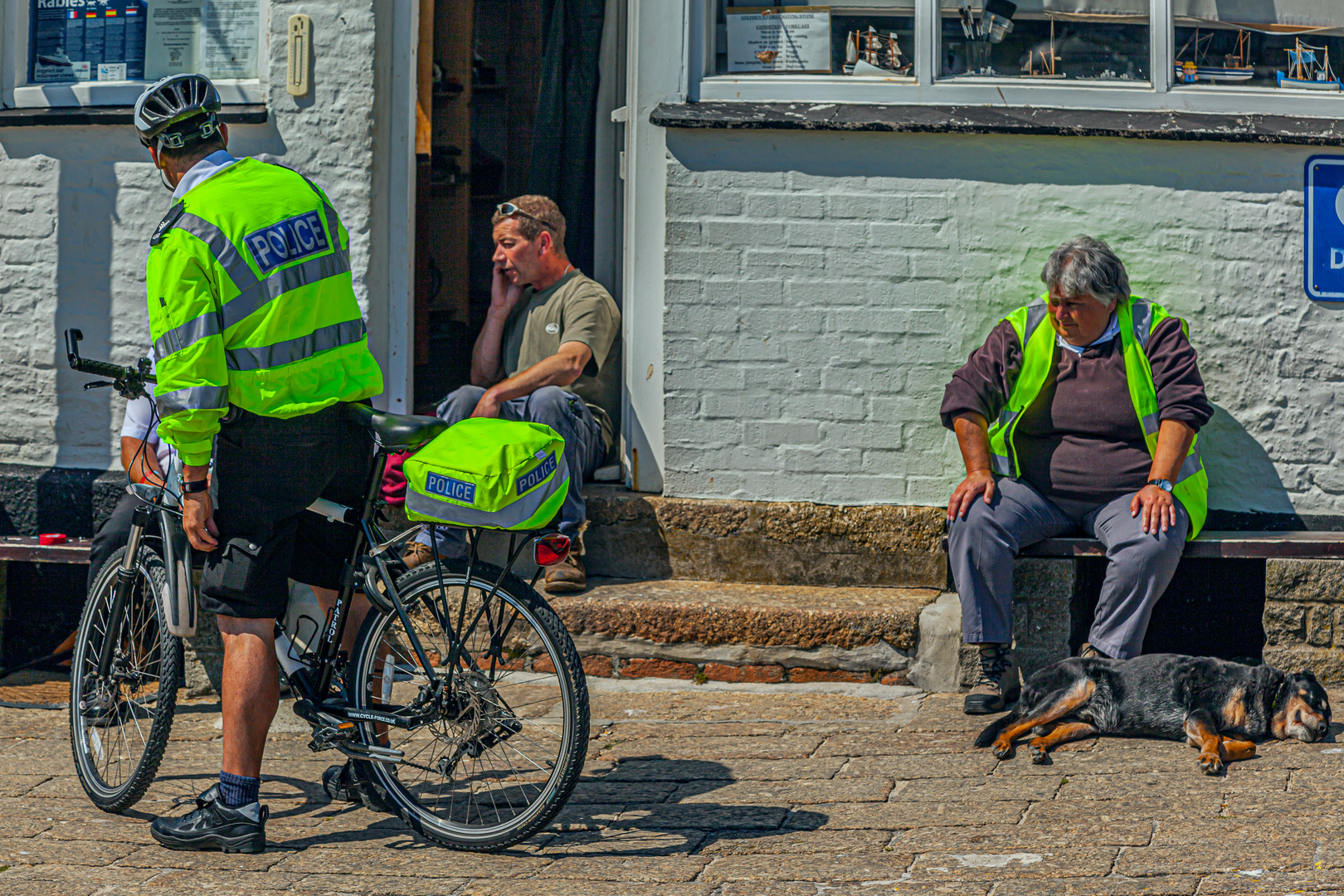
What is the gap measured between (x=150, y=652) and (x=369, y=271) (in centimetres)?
218

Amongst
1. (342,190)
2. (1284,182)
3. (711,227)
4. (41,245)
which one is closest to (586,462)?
(711,227)

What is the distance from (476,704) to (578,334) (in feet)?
8.04

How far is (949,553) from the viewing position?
5.12m

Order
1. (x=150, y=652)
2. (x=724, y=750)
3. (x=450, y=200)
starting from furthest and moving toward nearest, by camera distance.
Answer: (x=450, y=200) → (x=724, y=750) → (x=150, y=652)

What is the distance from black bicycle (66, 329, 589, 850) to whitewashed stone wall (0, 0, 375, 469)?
6.56 ft

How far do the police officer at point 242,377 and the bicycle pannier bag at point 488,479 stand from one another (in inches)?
14.5

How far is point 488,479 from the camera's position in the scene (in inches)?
142

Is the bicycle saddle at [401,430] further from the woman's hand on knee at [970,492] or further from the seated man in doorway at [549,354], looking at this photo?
the woman's hand on knee at [970,492]

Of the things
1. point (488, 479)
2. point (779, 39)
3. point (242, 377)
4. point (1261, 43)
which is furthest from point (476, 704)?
point (1261, 43)

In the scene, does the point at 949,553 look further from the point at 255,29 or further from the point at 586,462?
the point at 255,29

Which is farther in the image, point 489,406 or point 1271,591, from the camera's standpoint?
point 489,406

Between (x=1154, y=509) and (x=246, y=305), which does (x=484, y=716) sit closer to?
(x=246, y=305)

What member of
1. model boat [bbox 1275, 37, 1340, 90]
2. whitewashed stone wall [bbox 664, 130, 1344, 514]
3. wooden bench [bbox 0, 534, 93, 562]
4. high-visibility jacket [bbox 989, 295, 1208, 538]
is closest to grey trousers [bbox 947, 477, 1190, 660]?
high-visibility jacket [bbox 989, 295, 1208, 538]

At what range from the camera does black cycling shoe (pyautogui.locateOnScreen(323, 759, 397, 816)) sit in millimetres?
4121
